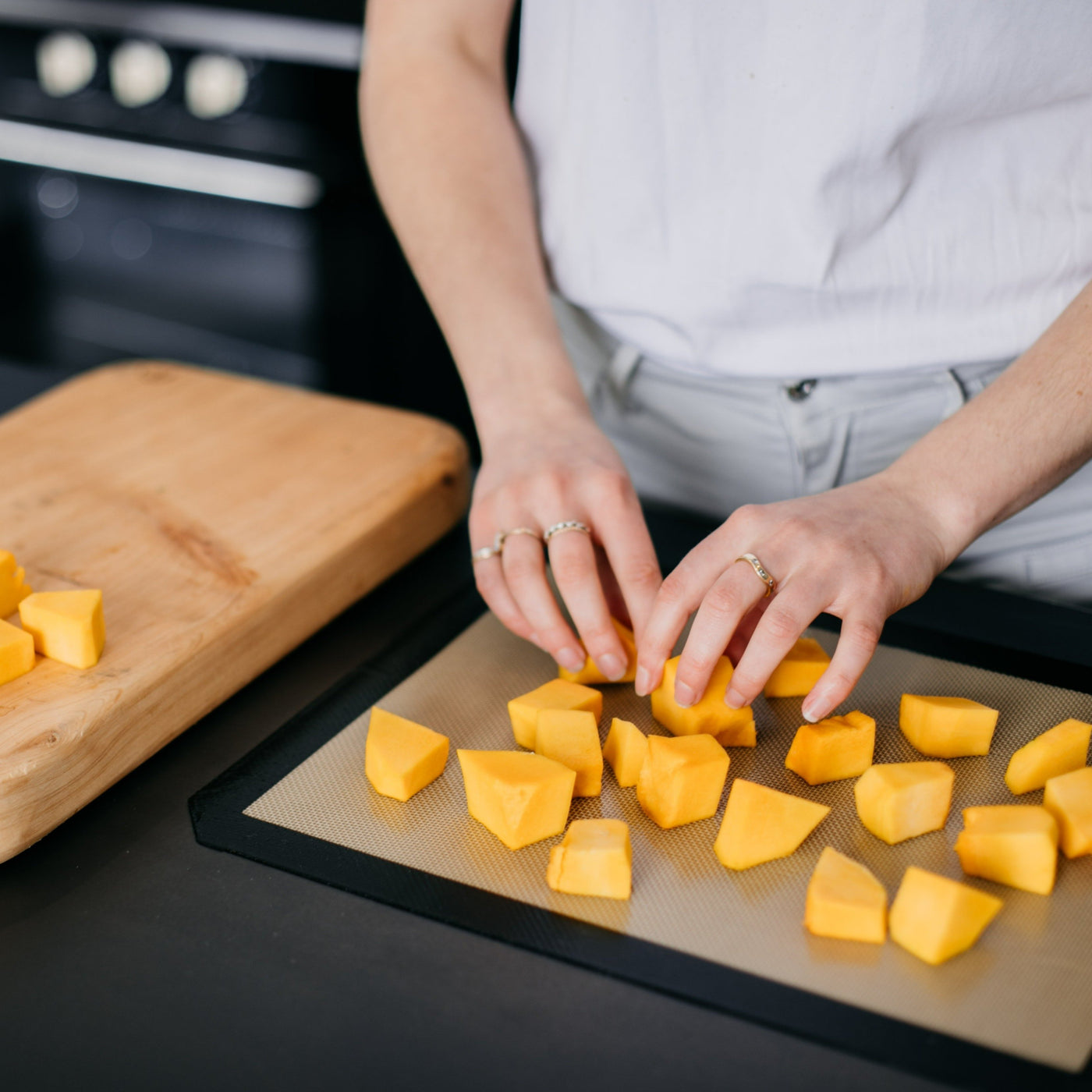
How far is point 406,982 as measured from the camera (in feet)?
2.35

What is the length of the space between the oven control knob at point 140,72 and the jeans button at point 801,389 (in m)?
2.11

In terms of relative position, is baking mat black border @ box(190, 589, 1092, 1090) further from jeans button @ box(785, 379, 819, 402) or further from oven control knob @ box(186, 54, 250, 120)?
oven control knob @ box(186, 54, 250, 120)

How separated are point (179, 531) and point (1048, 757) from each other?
803 mm

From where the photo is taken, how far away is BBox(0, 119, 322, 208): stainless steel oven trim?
2.54 meters

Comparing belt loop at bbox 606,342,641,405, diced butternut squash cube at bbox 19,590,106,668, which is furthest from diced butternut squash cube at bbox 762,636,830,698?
diced butternut squash cube at bbox 19,590,106,668

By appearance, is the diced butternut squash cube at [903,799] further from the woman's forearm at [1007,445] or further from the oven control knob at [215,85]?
the oven control knob at [215,85]

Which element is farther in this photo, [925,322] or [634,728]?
[925,322]

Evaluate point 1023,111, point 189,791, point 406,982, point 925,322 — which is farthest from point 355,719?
point 1023,111

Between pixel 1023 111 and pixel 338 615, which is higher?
pixel 1023 111

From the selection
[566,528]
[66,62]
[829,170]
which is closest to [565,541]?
[566,528]

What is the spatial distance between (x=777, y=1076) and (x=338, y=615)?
0.62 m

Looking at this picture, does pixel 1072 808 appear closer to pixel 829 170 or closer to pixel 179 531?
pixel 829 170

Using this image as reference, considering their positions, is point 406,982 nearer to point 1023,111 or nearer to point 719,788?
point 719,788

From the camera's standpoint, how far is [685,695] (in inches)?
35.7
